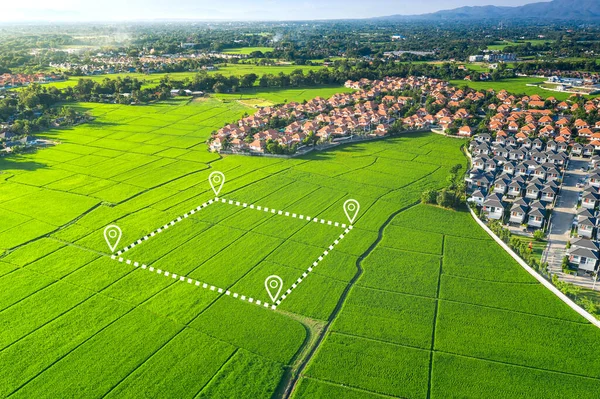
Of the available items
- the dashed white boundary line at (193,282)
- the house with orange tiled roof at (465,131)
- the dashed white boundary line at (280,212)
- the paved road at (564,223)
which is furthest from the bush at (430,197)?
the house with orange tiled roof at (465,131)

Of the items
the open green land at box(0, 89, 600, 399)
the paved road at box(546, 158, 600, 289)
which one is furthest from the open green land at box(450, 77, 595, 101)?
the open green land at box(0, 89, 600, 399)

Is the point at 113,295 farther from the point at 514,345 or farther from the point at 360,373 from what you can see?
the point at 514,345

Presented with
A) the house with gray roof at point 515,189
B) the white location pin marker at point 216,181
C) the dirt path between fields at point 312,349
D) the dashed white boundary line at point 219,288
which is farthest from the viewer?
the white location pin marker at point 216,181

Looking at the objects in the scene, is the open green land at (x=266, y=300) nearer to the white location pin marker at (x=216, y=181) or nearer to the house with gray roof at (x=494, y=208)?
A: the white location pin marker at (x=216, y=181)

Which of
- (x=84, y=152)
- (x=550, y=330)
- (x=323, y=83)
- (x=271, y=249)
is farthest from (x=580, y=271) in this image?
(x=323, y=83)

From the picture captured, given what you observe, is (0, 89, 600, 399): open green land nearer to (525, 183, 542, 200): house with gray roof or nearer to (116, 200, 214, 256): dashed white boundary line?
(116, 200, 214, 256): dashed white boundary line
